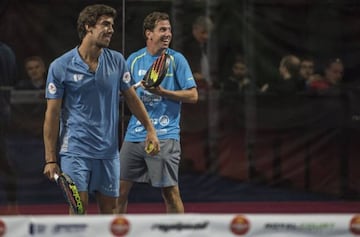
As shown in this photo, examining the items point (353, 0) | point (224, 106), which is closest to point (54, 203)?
point (224, 106)

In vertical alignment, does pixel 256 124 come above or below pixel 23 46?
below

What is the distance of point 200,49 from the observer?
9961 mm

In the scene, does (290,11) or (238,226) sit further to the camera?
(290,11)

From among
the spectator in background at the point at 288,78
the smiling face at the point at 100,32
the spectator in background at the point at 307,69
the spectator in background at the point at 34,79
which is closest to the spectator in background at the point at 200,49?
the spectator in background at the point at 288,78

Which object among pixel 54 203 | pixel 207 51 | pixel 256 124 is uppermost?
pixel 207 51

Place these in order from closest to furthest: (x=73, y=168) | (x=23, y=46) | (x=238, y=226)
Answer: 1. (x=238, y=226)
2. (x=73, y=168)
3. (x=23, y=46)

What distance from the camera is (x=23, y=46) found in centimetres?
970

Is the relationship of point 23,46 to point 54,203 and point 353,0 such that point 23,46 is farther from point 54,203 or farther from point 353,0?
point 353,0

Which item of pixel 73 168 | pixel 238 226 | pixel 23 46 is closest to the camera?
pixel 238 226

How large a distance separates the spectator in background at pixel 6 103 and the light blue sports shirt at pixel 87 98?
10.4ft

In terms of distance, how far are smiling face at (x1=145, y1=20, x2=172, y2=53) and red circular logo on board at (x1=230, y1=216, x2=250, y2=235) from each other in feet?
8.87

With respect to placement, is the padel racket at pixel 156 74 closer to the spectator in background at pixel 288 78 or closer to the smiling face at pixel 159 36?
the smiling face at pixel 159 36

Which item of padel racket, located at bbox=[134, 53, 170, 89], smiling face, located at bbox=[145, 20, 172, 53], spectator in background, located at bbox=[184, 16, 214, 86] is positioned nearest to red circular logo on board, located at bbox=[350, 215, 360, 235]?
padel racket, located at bbox=[134, 53, 170, 89]

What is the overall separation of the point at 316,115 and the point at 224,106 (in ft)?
2.82
